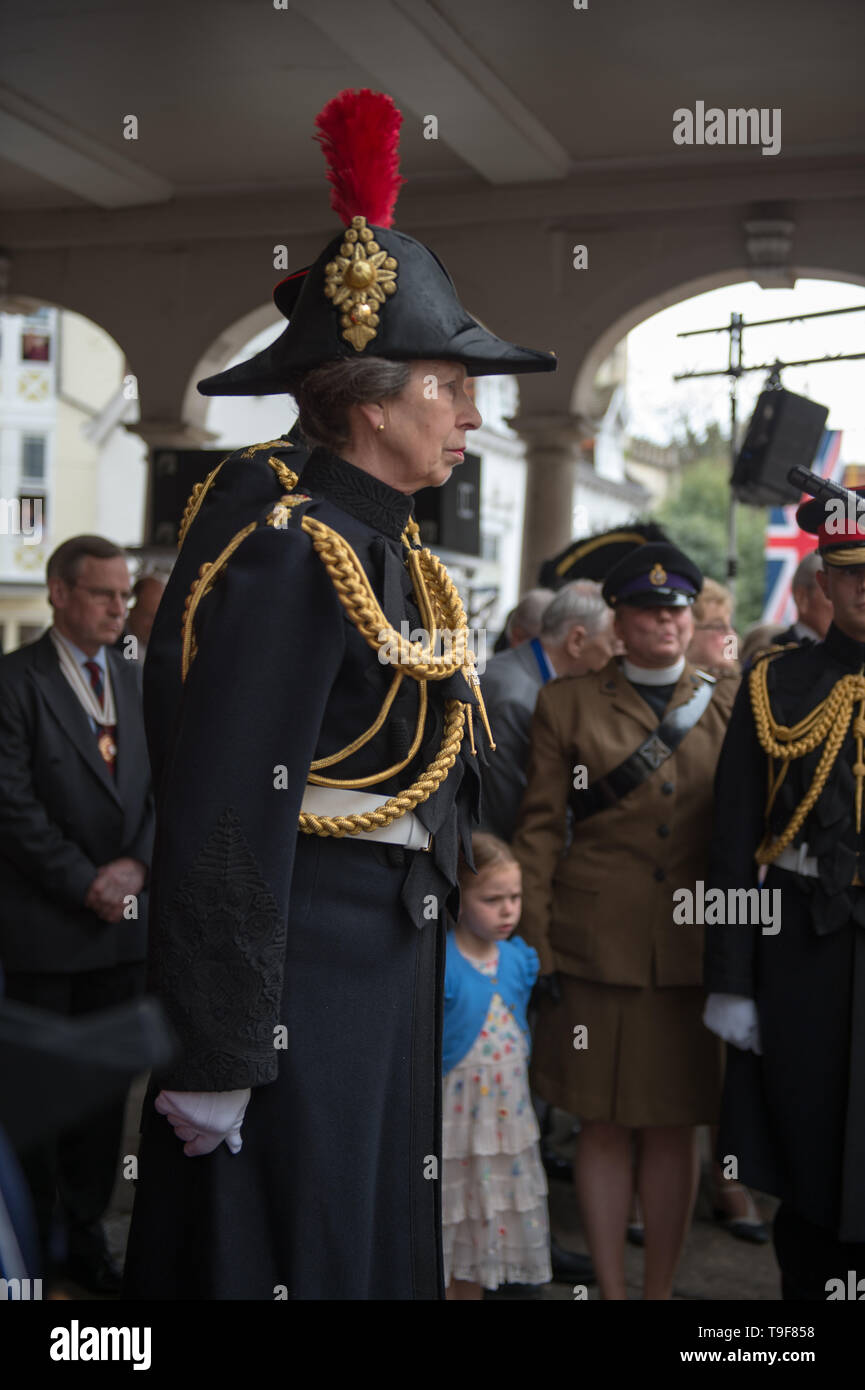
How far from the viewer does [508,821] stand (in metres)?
4.17

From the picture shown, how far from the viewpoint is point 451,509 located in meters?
8.41

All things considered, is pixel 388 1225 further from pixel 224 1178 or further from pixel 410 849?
pixel 410 849

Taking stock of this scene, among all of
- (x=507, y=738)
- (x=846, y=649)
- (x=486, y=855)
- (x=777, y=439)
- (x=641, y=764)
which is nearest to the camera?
(x=846, y=649)

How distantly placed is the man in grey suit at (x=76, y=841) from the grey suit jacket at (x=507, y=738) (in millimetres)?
965

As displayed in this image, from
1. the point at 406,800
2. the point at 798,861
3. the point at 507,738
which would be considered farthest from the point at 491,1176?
the point at 406,800

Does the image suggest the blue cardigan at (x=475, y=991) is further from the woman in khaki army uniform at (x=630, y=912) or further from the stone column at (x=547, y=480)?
the stone column at (x=547, y=480)

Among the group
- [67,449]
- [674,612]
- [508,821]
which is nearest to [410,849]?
[674,612]

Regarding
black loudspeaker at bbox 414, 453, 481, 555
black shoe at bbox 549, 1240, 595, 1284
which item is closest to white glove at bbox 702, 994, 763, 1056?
black shoe at bbox 549, 1240, 595, 1284

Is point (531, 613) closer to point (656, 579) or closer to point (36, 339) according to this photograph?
point (656, 579)

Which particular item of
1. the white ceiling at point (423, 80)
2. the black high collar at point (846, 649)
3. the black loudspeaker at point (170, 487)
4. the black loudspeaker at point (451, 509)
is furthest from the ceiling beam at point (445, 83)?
the black high collar at point (846, 649)

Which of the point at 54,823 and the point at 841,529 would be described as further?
the point at 54,823

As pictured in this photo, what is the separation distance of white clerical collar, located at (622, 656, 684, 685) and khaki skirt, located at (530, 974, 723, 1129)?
0.77 m

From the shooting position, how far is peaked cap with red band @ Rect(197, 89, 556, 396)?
83.4 inches

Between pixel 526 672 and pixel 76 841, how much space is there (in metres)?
1.41
